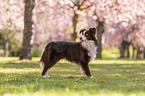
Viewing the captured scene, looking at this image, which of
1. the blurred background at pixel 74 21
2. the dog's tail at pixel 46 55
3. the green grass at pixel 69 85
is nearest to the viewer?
the green grass at pixel 69 85

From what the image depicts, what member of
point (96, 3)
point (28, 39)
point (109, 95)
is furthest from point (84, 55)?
point (96, 3)

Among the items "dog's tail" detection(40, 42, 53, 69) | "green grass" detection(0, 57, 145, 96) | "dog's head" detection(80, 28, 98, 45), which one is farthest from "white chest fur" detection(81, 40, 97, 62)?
"dog's tail" detection(40, 42, 53, 69)

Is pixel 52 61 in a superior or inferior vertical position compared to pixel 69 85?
superior

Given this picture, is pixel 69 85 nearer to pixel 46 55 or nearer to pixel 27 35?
pixel 46 55

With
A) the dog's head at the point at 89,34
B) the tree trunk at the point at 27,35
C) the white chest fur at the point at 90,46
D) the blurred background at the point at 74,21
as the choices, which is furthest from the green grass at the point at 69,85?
the blurred background at the point at 74,21

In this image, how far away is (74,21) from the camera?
701 inches

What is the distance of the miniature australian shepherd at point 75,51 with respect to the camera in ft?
22.0

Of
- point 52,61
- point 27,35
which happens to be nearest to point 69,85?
point 52,61

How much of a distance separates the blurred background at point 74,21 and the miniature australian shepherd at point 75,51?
715 centimetres

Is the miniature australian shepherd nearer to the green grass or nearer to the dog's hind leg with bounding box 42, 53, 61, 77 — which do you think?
the dog's hind leg with bounding box 42, 53, 61, 77

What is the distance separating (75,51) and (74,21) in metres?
11.1

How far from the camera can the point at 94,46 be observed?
6.73 meters

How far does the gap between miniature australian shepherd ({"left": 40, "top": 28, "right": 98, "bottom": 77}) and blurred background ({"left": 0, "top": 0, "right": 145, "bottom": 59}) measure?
715 centimetres

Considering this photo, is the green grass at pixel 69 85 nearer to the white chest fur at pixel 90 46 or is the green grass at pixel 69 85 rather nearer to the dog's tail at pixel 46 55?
the dog's tail at pixel 46 55
